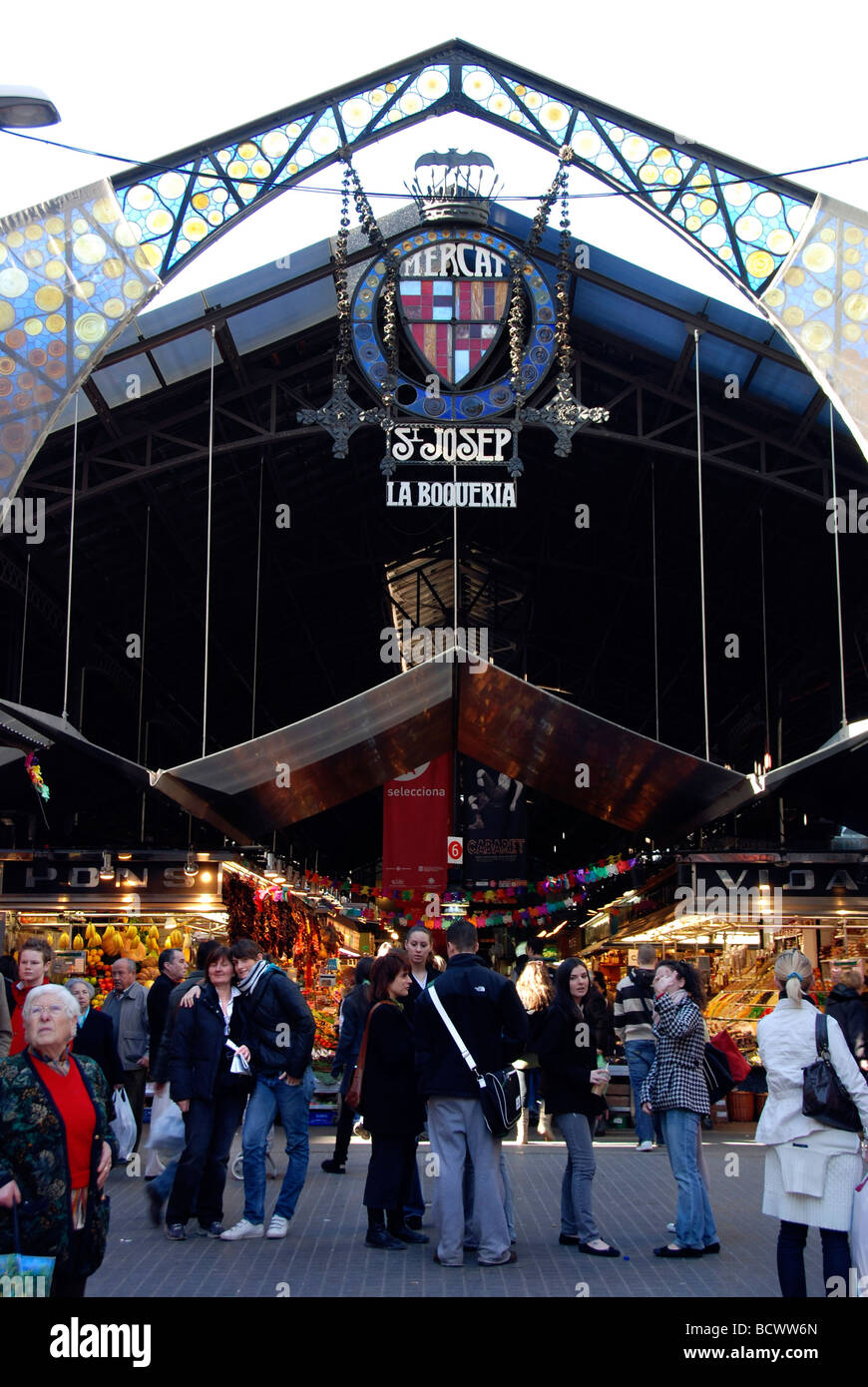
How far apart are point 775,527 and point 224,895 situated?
27.9 ft

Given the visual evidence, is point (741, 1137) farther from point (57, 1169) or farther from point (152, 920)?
point (57, 1169)

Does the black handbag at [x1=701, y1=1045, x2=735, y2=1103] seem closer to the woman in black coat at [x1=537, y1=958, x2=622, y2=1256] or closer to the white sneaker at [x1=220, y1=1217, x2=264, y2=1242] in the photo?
the woman in black coat at [x1=537, y1=958, x2=622, y2=1256]

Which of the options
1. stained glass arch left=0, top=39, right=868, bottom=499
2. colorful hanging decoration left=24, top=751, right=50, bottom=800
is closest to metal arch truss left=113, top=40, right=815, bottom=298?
stained glass arch left=0, top=39, right=868, bottom=499

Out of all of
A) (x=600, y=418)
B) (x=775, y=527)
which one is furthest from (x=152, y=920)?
(x=775, y=527)

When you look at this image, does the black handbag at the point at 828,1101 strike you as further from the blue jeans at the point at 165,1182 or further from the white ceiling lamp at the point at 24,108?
the white ceiling lamp at the point at 24,108

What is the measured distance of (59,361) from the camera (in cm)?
1228

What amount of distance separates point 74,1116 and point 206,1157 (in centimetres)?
320

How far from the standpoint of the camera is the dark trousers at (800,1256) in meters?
5.31

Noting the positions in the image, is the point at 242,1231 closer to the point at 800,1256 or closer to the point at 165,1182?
the point at 165,1182

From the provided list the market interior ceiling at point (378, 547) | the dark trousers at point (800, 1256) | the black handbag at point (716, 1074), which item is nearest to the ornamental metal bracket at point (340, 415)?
the market interior ceiling at point (378, 547)

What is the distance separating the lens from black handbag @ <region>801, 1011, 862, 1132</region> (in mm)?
5289

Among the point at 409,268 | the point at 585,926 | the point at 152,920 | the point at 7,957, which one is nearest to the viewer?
the point at 7,957

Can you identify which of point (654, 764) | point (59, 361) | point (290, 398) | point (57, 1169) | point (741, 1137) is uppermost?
point (290, 398)
